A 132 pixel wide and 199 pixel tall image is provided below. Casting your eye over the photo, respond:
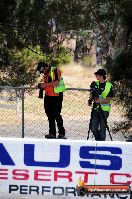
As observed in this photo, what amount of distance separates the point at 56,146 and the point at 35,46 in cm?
522

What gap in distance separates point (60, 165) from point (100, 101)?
2.80 metres

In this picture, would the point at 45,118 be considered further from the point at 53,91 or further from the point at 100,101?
the point at 100,101

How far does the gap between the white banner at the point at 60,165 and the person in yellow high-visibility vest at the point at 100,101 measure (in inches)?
105

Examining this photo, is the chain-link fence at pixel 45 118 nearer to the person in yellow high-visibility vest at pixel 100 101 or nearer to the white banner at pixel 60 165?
the person in yellow high-visibility vest at pixel 100 101

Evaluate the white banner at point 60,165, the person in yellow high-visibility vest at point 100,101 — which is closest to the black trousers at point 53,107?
the person in yellow high-visibility vest at point 100,101

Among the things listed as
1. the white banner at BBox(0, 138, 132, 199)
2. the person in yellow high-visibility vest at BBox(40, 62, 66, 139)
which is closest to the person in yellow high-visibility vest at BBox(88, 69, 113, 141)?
the person in yellow high-visibility vest at BBox(40, 62, 66, 139)

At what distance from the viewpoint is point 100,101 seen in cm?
951

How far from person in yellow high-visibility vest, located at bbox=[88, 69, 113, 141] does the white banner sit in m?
2.66

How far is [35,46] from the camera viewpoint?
38.5 ft

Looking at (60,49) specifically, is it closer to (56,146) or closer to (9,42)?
(9,42)

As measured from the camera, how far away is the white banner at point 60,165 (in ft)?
22.7

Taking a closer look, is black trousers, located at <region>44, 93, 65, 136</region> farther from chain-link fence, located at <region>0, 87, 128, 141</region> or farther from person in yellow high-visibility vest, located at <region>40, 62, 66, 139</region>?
chain-link fence, located at <region>0, 87, 128, 141</region>

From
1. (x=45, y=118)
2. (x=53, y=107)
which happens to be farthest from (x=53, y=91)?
(x=45, y=118)

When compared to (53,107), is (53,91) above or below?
above
